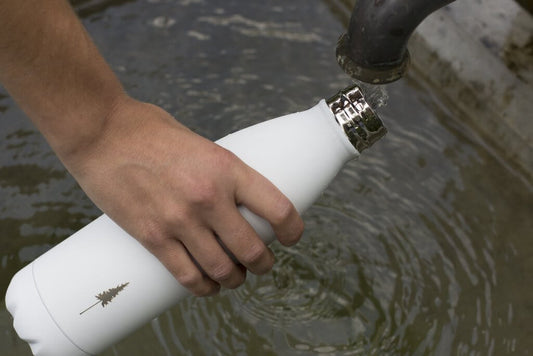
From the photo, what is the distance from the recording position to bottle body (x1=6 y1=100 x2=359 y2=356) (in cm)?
68

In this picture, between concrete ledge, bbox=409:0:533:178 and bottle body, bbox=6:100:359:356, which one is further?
concrete ledge, bbox=409:0:533:178

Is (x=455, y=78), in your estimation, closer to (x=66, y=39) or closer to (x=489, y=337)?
(x=489, y=337)

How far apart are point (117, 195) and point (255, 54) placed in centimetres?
70

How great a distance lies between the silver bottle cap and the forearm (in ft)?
0.71

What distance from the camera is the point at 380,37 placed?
24.2 inches

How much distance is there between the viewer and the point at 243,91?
1.24 m

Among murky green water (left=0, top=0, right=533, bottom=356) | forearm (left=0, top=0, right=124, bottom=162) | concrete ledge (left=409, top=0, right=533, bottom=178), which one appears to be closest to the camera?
forearm (left=0, top=0, right=124, bottom=162)

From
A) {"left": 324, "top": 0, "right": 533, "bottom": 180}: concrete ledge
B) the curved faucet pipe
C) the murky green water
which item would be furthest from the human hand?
{"left": 324, "top": 0, "right": 533, "bottom": 180}: concrete ledge

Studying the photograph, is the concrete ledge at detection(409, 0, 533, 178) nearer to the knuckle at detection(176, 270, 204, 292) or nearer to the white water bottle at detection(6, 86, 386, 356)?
the white water bottle at detection(6, 86, 386, 356)

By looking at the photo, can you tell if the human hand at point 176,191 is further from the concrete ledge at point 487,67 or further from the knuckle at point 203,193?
the concrete ledge at point 487,67

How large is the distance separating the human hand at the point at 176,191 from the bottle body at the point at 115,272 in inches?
1.5

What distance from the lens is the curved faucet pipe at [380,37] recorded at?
60 cm

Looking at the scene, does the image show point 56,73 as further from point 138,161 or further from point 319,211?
point 319,211

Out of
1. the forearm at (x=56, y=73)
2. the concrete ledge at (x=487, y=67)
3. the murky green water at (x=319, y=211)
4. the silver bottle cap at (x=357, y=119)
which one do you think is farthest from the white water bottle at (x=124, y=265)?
the concrete ledge at (x=487, y=67)
